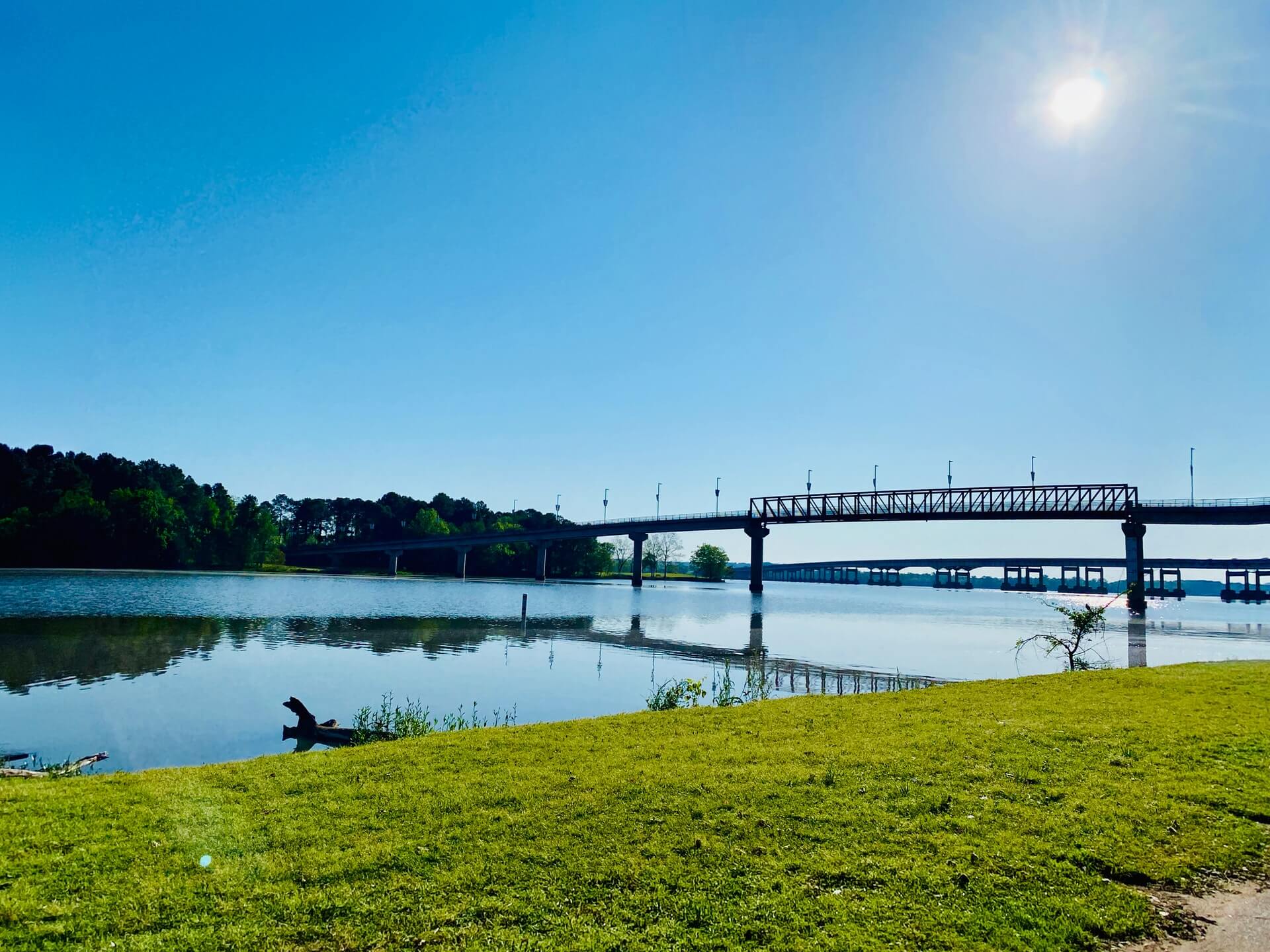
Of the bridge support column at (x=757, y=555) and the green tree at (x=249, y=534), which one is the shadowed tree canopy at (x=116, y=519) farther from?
the bridge support column at (x=757, y=555)

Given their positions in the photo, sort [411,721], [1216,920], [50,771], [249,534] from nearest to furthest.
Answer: [1216,920], [50,771], [411,721], [249,534]

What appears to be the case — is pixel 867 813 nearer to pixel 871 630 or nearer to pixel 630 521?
pixel 871 630

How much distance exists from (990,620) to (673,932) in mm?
81869

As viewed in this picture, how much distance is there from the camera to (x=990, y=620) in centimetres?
7825

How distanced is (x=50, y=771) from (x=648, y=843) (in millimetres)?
11734

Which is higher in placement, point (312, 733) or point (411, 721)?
point (411, 721)

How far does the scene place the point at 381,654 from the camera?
35.0 m

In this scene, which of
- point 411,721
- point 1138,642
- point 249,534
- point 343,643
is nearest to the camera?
point 411,721

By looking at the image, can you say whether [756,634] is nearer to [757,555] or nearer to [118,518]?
[757,555]

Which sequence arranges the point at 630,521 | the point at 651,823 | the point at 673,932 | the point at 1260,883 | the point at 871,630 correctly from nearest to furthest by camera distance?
1. the point at 673,932
2. the point at 1260,883
3. the point at 651,823
4. the point at 871,630
5. the point at 630,521

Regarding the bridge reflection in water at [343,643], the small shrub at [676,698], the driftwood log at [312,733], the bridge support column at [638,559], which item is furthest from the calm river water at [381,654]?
the bridge support column at [638,559]

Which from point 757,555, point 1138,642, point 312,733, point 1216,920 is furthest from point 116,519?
point 1216,920

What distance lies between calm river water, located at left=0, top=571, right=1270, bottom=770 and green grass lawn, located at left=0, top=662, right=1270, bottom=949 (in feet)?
28.4

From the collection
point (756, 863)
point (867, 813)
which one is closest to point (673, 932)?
point (756, 863)
